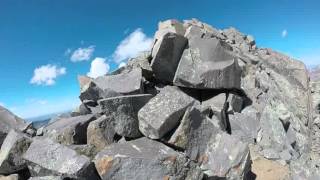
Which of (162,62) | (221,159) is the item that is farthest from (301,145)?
(162,62)

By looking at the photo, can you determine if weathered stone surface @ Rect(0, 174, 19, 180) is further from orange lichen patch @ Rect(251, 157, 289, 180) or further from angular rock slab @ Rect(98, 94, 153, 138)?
orange lichen patch @ Rect(251, 157, 289, 180)

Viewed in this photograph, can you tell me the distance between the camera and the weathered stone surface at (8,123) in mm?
20297

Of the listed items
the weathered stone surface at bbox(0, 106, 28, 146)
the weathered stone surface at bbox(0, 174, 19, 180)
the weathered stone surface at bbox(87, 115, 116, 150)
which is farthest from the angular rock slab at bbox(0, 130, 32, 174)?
the weathered stone surface at bbox(0, 106, 28, 146)

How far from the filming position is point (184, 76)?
20469mm

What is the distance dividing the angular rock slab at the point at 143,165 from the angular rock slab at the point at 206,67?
6.63 m

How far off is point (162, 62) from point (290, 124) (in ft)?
35.6

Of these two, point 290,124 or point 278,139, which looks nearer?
point 278,139

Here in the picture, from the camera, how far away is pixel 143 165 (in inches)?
562

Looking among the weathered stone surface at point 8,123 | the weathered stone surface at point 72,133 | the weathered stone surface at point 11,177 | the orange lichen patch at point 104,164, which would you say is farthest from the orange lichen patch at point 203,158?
the weathered stone surface at point 8,123

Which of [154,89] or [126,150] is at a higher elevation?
[154,89]

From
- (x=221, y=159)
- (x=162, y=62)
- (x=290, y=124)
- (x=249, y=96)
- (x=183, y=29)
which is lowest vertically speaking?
(x=221, y=159)

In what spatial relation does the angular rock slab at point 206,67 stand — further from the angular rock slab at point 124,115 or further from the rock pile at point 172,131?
the angular rock slab at point 124,115

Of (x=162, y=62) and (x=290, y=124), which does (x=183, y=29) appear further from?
(x=290, y=124)

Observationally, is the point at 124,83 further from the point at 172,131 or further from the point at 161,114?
the point at 172,131
